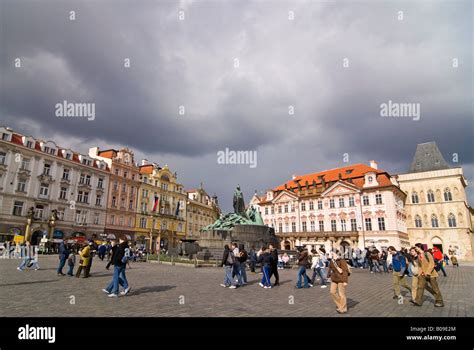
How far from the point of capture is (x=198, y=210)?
68312mm

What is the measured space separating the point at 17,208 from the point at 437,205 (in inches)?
2395

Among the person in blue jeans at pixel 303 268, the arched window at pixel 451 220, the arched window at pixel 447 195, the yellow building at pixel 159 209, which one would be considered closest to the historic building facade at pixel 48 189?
the yellow building at pixel 159 209

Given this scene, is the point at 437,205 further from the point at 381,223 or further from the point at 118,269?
the point at 118,269

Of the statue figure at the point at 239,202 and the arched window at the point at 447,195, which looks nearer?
the statue figure at the point at 239,202

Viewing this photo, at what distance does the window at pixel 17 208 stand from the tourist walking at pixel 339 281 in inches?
1531

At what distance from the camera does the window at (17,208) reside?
1347 inches

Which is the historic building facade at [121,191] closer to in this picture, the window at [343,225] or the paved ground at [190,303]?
the window at [343,225]

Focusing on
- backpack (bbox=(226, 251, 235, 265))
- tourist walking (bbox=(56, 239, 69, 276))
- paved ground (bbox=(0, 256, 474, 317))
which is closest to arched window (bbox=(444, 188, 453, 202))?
paved ground (bbox=(0, 256, 474, 317))

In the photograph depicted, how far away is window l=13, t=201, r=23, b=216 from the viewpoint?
34219 mm

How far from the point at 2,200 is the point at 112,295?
3396cm

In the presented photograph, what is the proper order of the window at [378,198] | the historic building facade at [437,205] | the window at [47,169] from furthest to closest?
1. the historic building facade at [437,205]
2. the window at [378,198]
3. the window at [47,169]

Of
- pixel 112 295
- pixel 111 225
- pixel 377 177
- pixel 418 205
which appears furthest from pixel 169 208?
pixel 112 295

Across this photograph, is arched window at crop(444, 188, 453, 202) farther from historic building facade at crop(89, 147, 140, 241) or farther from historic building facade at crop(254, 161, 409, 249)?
historic building facade at crop(89, 147, 140, 241)
